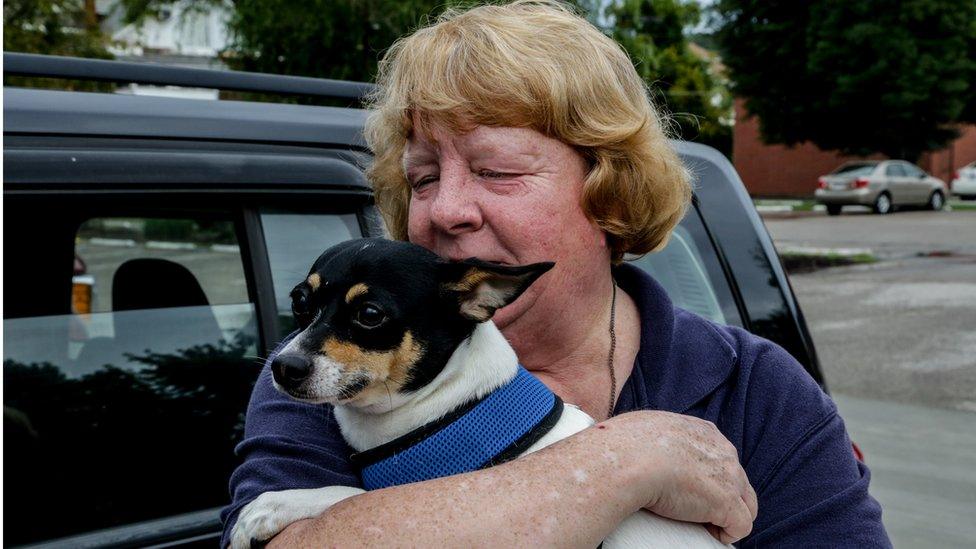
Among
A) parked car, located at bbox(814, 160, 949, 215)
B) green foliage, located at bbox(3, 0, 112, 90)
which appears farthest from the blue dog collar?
parked car, located at bbox(814, 160, 949, 215)

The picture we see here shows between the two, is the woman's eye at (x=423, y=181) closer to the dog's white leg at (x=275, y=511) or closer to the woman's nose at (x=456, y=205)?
the woman's nose at (x=456, y=205)

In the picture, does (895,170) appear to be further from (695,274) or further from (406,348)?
(406,348)

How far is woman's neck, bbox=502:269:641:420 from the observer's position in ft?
6.57

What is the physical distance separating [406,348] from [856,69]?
108 ft

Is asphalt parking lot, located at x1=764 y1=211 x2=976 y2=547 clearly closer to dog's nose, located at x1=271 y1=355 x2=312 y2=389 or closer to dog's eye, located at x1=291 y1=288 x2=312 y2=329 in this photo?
dog's eye, located at x1=291 y1=288 x2=312 y2=329

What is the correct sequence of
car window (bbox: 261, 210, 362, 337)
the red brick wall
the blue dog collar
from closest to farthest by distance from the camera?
1. the blue dog collar
2. car window (bbox: 261, 210, 362, 337)
3. the red brick wall

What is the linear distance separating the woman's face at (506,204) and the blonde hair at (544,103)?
0.10 ft

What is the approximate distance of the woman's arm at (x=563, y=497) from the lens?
1.41m

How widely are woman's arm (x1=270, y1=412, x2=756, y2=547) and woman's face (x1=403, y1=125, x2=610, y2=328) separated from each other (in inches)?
15.5

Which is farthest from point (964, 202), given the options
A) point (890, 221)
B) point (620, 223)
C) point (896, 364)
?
point (620, 223)

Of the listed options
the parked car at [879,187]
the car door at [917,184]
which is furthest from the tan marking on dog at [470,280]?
the car door at [917,184]

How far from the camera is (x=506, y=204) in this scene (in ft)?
6.01

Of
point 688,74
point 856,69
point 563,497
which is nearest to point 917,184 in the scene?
point 856,69

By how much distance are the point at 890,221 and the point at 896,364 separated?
18335 millimetres
